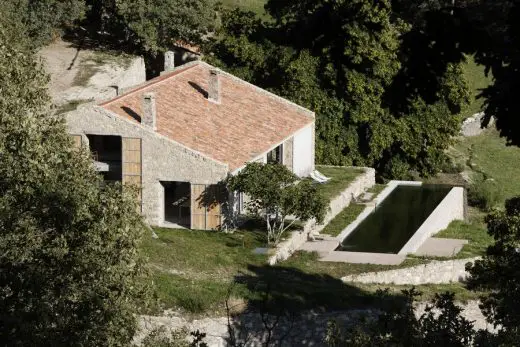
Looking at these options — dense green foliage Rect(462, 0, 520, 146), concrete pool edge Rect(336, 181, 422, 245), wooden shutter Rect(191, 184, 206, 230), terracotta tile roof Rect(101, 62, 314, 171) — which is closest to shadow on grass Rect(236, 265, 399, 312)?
wooden shutter Rect(191, 184, 206, 230)

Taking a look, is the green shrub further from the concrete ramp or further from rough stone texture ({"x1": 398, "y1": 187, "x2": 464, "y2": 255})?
the concrete ramp

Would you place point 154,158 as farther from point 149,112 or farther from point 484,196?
point 484,196

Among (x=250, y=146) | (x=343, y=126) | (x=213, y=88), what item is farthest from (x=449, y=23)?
(x=343, y=126)

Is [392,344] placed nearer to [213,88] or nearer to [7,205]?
[7,205]

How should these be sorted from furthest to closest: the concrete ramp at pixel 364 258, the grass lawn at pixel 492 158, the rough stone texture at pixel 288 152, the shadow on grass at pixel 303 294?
the grass lawn at pixel 492 158, the rough stone texture at pixel 288 152, the concrete ramp at pixel 364 258, the shadow on grass at pixel 303 294

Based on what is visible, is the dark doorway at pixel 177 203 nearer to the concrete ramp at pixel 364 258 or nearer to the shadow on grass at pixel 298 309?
the concrete ramp at pixel 364 258

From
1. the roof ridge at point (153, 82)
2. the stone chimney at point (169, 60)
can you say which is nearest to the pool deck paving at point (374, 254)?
the roof ridge at point (153, 82)
